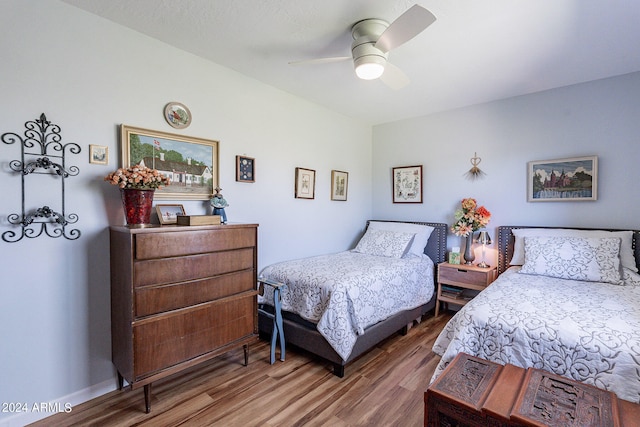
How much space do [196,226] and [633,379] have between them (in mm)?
2318

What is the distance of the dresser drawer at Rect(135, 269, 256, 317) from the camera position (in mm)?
1768

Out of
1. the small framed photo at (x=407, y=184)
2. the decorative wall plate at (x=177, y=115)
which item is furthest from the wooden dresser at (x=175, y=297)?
the small framed photo at (x=407, y=184)

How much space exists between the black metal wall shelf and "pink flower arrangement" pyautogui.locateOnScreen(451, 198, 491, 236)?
341cm

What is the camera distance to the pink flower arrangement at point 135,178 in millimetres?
1817

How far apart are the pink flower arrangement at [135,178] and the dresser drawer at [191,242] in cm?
34

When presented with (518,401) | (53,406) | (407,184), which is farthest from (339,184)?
(53,406)

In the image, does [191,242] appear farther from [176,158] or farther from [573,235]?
[573,235]

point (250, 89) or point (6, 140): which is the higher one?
point (250, 89)

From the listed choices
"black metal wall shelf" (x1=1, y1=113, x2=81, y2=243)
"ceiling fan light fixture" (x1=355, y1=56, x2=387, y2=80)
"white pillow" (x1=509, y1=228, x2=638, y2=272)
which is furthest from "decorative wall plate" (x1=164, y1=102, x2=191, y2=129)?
"white pillow" (x1=509, y1=228, x2=638, y2=272)

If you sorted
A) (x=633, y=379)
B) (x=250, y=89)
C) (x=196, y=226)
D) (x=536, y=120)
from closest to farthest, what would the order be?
(x=633, y=379) → (x=196, y=226) → (x=250, y=89) → (x=536, y=120)

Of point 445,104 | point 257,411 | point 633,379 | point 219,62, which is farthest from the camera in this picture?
point 445,104

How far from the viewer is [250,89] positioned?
2.79 m

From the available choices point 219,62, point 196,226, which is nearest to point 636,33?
point 219,62

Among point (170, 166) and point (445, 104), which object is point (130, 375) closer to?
point (170, 166)
